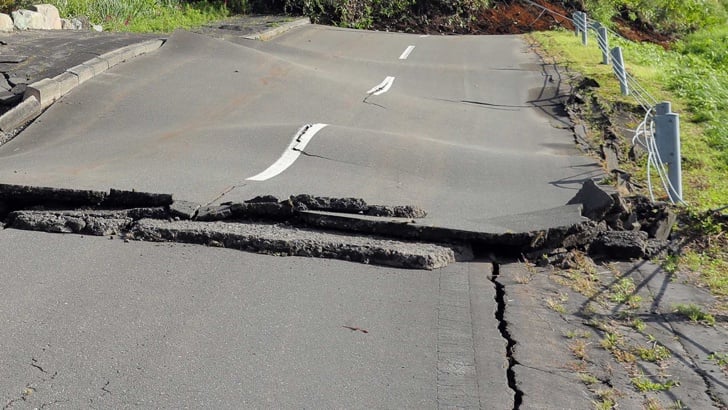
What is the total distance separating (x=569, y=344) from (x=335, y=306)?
4.63 feet

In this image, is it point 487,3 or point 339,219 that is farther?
point 487,3

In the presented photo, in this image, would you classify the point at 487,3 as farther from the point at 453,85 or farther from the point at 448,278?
the point at 448,278

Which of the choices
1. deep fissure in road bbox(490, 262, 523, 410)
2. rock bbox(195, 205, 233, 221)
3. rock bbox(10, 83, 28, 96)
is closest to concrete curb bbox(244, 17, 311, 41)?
rock bbox(10, 83, 28, 96)

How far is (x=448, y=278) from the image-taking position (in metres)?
6.08

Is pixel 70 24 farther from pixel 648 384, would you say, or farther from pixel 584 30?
pixel 648 384

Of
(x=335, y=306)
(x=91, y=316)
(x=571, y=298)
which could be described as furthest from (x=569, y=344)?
(x=91, y=316)

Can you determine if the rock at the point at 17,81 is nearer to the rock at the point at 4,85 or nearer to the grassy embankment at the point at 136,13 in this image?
the rock at the point at 4,85

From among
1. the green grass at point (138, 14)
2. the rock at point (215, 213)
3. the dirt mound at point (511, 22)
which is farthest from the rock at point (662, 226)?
the dirt mound at point (511, 22)

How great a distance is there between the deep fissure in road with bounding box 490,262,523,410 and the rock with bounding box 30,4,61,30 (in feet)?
46.2

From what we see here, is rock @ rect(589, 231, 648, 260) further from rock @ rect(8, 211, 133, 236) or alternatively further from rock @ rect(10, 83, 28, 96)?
rock @ rect(10, 83, 28, 96)

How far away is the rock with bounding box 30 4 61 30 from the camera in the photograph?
1780 cm

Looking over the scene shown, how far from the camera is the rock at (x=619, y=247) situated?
6882 mm

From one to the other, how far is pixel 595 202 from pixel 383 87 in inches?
351

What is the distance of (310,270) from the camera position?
19.9 feet
